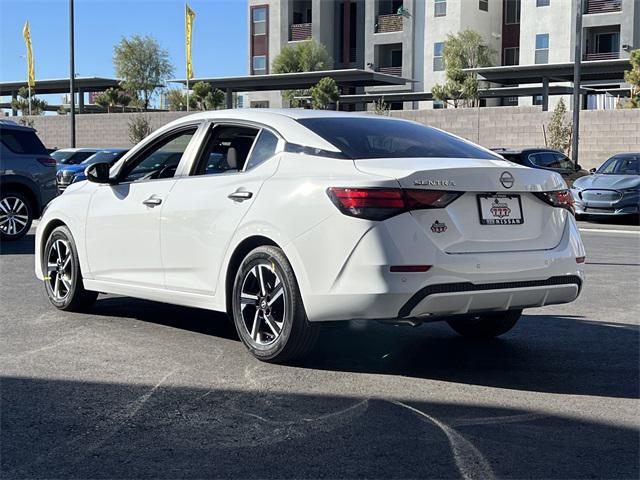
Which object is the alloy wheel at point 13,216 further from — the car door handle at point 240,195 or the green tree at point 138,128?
the green tree at point 138,128

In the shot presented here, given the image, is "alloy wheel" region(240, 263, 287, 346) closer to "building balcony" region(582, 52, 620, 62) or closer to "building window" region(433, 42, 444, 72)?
"building balcony" region(582, 52, 620, 62)

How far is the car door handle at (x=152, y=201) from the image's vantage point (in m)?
6.55

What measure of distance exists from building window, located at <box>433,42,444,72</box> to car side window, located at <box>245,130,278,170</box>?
171 feet

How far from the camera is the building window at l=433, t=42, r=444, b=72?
56.7m

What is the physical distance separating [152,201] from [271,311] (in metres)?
1.49

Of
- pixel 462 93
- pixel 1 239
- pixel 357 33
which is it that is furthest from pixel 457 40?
pixel 1 239

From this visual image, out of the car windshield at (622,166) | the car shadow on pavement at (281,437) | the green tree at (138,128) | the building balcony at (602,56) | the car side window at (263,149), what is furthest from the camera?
the building balcony at (602,56)

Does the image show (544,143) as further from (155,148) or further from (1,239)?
(155,148)

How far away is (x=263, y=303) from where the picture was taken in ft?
18.7

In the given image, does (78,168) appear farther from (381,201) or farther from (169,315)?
(381,201)

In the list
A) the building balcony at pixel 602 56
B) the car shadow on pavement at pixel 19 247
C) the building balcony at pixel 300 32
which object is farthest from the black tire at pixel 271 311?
the building balcony at pixel 300 32

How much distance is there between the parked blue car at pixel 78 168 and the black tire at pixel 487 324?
17717 mm

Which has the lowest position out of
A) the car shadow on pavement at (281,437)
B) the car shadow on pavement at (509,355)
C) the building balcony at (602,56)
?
the car shadow on pavement at (509,355)

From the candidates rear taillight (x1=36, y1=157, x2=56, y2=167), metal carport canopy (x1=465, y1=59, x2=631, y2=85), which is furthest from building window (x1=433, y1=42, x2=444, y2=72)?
rear taillight (x1=36, y1=157, x2=56, y2=167)
